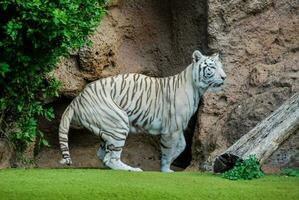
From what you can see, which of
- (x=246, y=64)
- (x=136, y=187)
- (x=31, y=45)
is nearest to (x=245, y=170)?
(x=136, y=187)

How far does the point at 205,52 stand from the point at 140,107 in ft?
4.82

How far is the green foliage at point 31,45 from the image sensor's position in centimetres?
711

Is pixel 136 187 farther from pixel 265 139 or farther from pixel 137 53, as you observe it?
pixel 137 53

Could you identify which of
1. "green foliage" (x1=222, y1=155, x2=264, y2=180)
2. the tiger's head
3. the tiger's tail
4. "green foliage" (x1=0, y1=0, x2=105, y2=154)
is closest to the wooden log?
"green foliage" (x1=222, y1=155, x2=264, y2=180)

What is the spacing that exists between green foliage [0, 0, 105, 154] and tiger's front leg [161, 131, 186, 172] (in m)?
1.45

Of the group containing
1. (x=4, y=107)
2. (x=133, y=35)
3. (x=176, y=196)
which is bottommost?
(x=176, y=196)

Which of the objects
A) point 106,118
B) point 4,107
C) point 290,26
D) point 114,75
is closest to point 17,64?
point 4,107

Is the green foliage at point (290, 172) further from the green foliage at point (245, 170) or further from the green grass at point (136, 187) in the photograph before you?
the green foliage at point (245, 170)

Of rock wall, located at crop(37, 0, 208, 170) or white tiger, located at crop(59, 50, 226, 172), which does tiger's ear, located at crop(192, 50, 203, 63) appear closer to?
white tiger, located at crop(59, 50, 226, 172)

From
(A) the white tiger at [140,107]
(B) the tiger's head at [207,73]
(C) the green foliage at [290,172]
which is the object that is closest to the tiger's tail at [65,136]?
(A) the white tiger at [140,107]

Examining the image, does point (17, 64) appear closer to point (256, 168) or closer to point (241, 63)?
point (256, 168)

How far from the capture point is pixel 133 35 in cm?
997

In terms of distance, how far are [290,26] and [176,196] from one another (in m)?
4.38

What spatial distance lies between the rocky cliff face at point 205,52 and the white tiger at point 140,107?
57 cm
